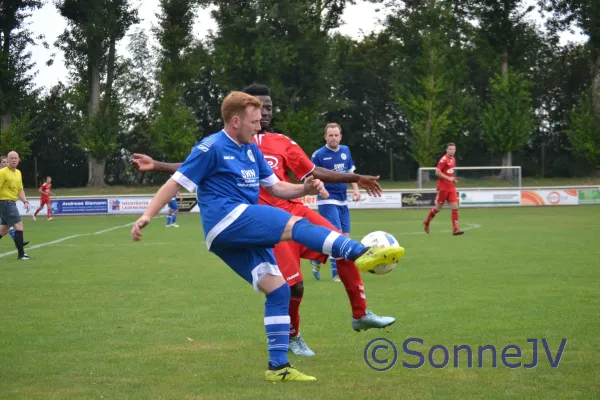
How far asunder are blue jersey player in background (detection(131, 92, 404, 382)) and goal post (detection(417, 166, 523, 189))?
34400mm

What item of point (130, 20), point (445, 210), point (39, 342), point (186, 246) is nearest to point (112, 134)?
point (130, 20)

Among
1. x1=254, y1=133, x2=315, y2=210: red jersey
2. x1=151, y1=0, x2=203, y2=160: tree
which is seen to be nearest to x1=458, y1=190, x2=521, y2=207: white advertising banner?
x1=151, y1=0, x2=203, y2=160: tree

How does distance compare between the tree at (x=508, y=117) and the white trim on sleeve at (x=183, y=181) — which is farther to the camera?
the tree at (x=508, y=117)

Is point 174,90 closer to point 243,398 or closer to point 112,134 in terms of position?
point 112,134

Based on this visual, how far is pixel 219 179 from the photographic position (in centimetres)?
633

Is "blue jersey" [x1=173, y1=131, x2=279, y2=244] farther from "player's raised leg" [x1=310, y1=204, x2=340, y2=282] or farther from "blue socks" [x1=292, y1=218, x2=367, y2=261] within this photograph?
"player's raised leg" [x1=310, y1=204, x2=340, y2=282]

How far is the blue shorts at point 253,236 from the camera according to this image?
6.11 metres

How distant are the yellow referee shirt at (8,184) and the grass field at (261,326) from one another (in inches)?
52.7

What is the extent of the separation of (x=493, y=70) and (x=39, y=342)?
171 ft

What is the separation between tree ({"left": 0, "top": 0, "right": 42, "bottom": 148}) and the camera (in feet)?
174

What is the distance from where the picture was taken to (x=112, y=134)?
53.4 metres

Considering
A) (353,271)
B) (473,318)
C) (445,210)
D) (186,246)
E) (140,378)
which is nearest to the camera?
(140,378)

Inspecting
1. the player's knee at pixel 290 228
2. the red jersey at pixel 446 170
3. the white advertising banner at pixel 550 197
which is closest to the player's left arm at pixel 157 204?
the player's knee at pixel 290 228

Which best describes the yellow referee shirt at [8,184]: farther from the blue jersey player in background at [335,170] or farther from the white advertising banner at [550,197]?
the white advertising banner at [550,197]
